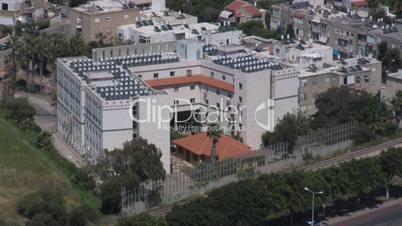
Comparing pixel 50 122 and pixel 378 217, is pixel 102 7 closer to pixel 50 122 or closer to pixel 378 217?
pixel 50 122

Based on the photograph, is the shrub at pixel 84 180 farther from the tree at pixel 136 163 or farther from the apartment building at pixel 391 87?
the apartment building at pixel 391 87

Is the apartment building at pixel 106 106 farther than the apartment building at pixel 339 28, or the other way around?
the apartment building at pixel 339 28

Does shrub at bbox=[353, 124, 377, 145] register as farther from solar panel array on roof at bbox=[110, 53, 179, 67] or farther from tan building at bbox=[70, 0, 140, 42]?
tan building at bbox=[70, 0, 140, 42]

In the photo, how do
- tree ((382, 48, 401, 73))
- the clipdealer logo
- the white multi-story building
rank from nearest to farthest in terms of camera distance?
the clipdealer logo
the white multi-story building
tree ((382, 48, 401, 73))

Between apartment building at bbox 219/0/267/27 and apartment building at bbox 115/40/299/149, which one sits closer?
apartment building at bbox 115/40/299/149

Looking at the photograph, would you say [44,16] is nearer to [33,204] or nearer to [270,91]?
[270,91]

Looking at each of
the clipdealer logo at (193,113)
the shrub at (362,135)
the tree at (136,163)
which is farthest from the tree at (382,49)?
the tree at (136,163)

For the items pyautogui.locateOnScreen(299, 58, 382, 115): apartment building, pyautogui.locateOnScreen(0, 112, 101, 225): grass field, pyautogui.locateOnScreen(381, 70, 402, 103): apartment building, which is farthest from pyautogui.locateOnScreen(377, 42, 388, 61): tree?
pyautogui.locateOnScreen(0, 112, 101, 225): grass field
